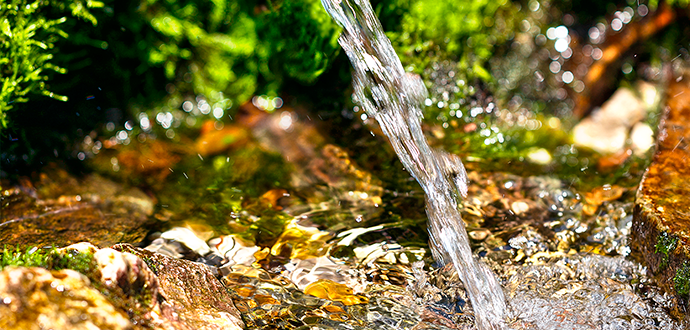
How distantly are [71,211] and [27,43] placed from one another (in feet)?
3.15

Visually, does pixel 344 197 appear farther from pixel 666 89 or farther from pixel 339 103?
pixel 666 89

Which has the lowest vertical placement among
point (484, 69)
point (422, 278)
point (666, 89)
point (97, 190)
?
point (97, 190)

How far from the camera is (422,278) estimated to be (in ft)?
7.32

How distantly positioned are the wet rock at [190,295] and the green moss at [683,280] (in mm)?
1800

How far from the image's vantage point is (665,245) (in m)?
2.04

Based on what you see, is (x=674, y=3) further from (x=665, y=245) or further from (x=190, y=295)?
(x=190, y=295)

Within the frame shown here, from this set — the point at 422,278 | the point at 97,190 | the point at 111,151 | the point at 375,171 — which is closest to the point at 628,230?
the point at 422,278

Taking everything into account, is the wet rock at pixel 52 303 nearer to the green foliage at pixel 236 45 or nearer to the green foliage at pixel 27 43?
the green foliage at pixel 27 43

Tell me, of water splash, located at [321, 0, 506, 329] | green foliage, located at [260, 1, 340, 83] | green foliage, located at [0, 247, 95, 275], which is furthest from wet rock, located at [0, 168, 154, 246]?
water splash, located at [321, 0, 506, 329]

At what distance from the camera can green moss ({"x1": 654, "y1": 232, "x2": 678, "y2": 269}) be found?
2.01 m

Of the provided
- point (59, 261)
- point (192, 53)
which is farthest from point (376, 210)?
point (192, 53)

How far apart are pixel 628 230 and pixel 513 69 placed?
172 centimetres

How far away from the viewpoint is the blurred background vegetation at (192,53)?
2771mm

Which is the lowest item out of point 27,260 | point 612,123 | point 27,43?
point 27,260
